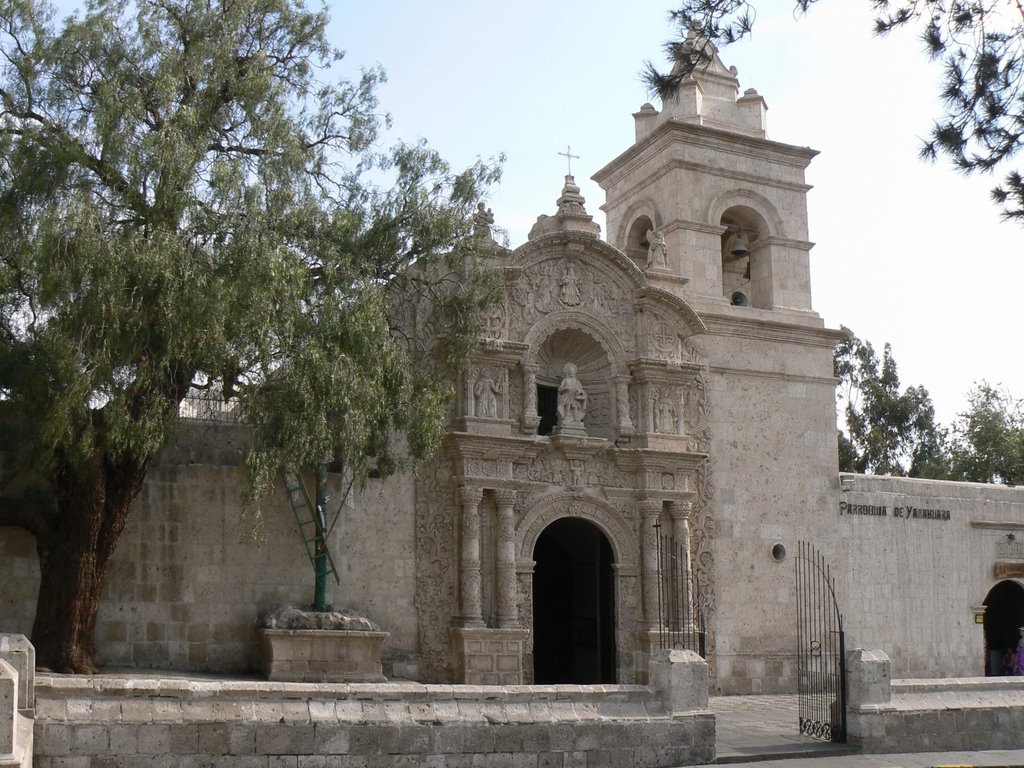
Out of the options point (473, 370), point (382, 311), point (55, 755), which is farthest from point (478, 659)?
point (55, 755)

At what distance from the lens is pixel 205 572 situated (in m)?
14.7

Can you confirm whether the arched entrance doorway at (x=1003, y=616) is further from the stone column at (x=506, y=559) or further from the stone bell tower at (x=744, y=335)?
the stone column at (x=506, y=559)

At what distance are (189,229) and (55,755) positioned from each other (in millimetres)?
5593

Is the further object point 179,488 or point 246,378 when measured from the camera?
point 179,488

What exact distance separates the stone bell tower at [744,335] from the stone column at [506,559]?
11.0ft

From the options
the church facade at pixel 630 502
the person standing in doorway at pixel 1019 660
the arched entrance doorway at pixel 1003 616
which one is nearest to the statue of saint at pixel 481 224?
the church facade at pixel 630 502

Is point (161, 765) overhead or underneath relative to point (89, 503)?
underneath

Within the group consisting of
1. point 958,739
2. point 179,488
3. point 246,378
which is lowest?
point 958,739

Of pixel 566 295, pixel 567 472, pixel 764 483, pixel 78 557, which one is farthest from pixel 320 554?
pixel 764 483

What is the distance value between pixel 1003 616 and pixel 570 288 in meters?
11.9

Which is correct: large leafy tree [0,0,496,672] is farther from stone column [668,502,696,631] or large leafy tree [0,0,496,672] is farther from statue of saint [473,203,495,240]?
stone column [668,502,696,631]

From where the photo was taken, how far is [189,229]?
1248cm

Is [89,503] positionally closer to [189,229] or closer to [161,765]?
[189,229]

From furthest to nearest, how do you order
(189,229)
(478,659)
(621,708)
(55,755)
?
(478,659), (189,229), (621,708), (55,755)
